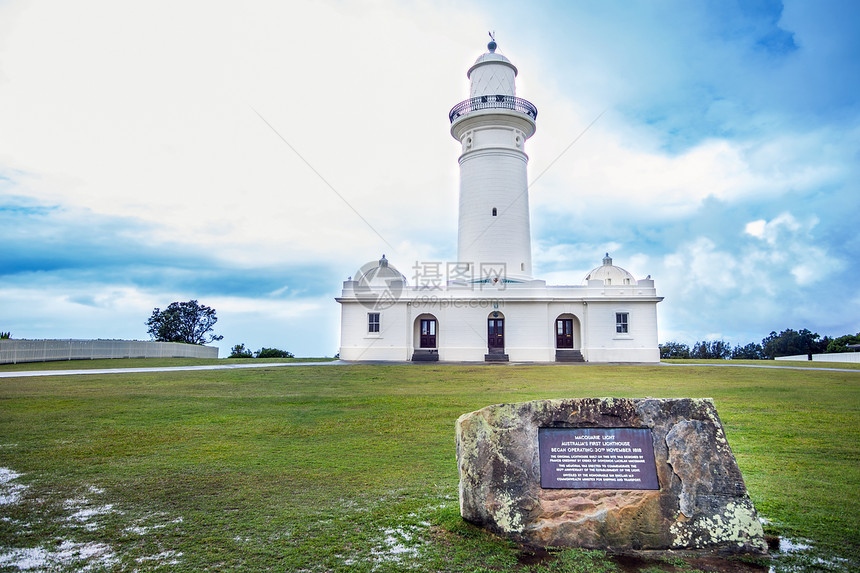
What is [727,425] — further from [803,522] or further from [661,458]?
[661,458]

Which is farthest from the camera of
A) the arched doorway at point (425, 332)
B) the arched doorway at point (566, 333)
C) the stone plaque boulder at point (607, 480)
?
the arched doorway at point (425, 332)

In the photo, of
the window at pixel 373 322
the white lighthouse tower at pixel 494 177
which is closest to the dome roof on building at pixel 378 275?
the window at pixel 373 322

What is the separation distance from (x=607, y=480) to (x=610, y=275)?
27218 mm

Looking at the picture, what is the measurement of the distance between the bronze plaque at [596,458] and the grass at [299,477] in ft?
1.93

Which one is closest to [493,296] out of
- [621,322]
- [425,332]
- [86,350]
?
[425,332]

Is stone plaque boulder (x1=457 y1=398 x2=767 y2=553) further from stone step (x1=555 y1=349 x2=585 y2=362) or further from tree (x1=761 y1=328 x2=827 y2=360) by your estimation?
tree (x1=761 y1=328 x2=827 y2=360)

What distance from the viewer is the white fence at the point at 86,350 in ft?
75.3

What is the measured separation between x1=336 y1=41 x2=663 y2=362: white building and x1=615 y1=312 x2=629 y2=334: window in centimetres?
5

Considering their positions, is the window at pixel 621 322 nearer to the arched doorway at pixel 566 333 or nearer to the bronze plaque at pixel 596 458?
the arched doorway at pixel 566 333

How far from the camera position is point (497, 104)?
93.4 feet

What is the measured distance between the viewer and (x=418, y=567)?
3980 millimetres

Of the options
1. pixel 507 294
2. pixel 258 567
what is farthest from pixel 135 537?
pixel 507 294

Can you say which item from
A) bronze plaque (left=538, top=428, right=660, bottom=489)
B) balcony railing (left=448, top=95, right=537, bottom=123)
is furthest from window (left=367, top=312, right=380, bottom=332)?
bronze plaque (left=538, top=428, right=660, bottom=489)

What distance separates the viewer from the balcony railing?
2841 cm
